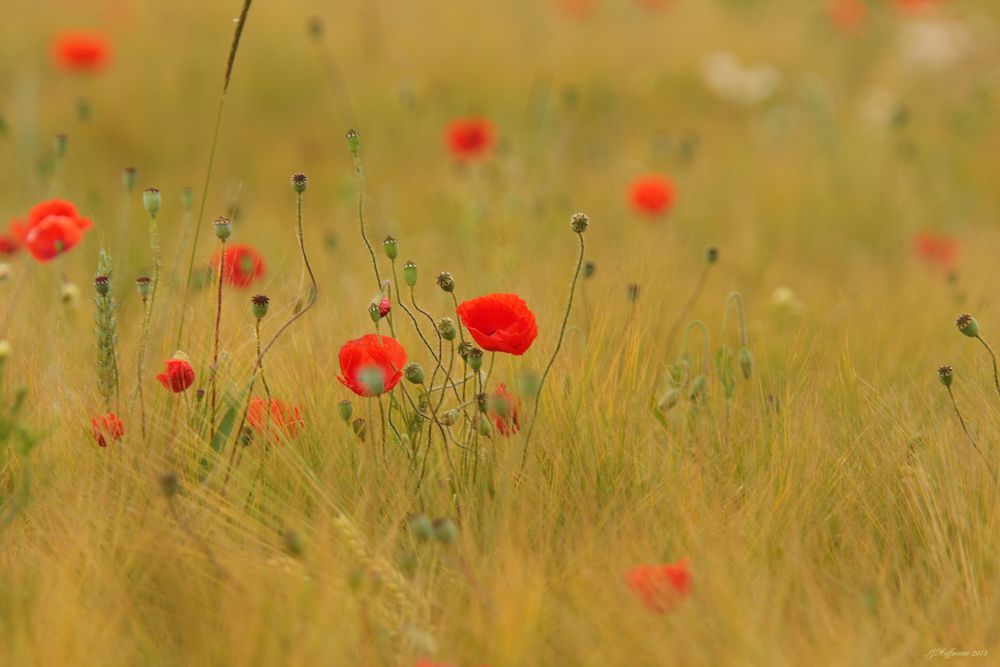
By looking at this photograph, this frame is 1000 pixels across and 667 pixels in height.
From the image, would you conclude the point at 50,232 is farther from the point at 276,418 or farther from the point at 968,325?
the point at 968,325

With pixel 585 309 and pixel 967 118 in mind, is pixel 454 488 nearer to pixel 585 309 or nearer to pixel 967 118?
pixel 585 309

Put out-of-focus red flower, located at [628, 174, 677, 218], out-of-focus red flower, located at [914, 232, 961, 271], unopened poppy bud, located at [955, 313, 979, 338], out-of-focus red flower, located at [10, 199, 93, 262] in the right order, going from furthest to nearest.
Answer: out-of-focus red flower, located at [914, 232, 961, 271] < out-of-focus red flower, located at [628, 174, 677, 218] < out-of-focus red flower, located at [10, 199, 93, 262] < unopened poppy bud, located at [955, 313, 979, 338]

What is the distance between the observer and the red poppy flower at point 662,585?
1.09 meters

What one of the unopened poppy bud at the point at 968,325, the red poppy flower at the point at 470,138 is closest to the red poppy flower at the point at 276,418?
the unopened poppy bud at the point at 968,325

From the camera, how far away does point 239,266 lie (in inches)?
71.8

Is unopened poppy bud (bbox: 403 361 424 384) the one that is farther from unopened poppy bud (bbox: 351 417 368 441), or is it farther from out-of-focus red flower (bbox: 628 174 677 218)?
out-of-focus red flower (bbox: 628 174 677 218)

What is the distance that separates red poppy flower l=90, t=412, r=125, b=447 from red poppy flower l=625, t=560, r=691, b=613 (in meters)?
0.60

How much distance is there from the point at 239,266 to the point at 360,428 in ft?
Result: 1.69

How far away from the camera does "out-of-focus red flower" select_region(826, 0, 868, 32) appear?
4.21 m

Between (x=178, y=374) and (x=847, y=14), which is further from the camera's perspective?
(x=847, y=14)

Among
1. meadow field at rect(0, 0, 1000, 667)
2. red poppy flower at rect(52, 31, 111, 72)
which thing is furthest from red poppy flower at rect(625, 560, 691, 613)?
red poppy flower at rect(52, 31, 111, 72)

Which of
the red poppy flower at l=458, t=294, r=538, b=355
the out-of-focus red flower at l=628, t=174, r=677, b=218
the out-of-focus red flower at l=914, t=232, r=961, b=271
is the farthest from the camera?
the out-of-focus red flower at l=914, t=232, r=961, b=271

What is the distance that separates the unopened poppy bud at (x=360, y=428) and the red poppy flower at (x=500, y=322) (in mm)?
182

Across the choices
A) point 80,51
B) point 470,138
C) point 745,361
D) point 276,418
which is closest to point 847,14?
point 470,138
